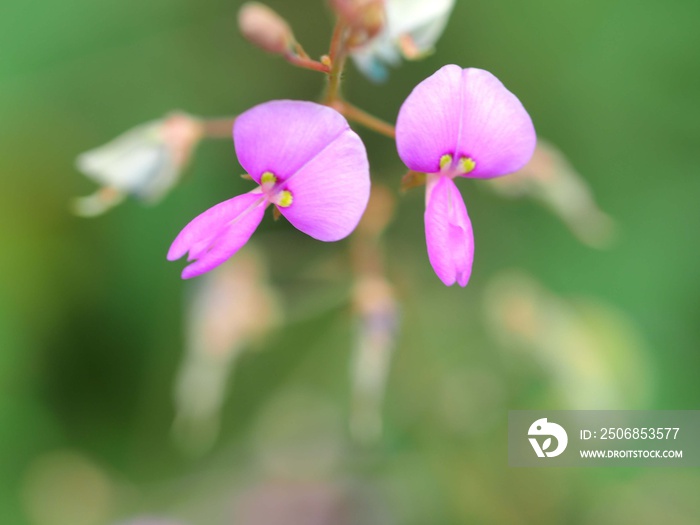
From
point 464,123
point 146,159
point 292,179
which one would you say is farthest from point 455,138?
point 146,159

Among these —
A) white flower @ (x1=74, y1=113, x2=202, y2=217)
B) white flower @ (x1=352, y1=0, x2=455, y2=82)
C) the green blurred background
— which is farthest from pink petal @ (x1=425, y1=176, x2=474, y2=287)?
the green blurred background

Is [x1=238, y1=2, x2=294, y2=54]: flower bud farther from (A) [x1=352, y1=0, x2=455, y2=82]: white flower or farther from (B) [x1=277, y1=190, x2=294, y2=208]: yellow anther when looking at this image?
(A) [x1=352, y1=0, x2=455, y2=82]: white flower

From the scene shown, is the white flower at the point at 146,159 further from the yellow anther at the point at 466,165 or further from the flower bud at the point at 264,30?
the yellow anther at the point at 466,165

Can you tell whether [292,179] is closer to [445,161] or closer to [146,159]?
[445,161]

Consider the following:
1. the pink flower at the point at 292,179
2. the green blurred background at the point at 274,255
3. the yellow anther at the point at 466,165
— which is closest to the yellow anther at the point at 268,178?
the pink flower at the point at 292,179

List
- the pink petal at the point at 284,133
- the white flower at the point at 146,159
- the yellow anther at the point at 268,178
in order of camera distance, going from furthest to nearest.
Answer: the white flower at the point at 146,159 → the yellow anther at the point at 268,178 → the pink petal at the point at 284,133

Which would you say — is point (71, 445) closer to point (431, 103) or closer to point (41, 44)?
point (41, 44)
